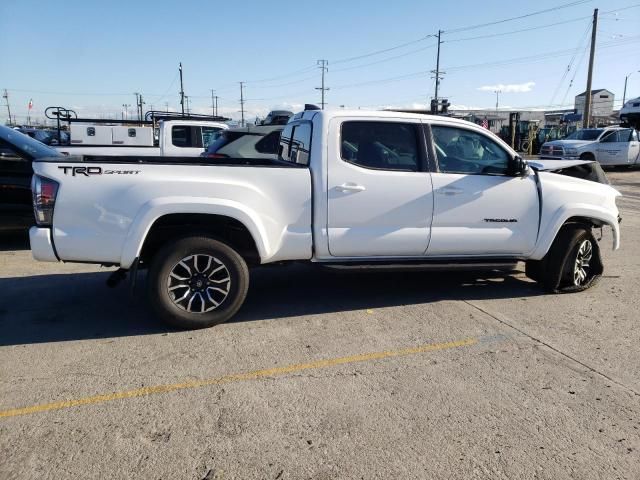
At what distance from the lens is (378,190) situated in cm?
476

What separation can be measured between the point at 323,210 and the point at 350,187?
0.32 metres

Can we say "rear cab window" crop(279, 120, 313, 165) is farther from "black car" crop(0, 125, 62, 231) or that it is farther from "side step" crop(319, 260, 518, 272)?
"black car" crop(0, 125, 62, 231)

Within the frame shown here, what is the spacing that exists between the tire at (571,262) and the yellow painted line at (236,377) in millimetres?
1757

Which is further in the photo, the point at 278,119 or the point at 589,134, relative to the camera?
the point at 589,134

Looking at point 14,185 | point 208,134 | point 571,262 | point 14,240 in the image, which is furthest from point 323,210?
point 208,134

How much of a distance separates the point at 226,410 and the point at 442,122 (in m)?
3.42

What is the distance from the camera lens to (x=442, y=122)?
5.14 meters

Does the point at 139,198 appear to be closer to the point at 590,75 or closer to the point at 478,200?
the point at 478,200

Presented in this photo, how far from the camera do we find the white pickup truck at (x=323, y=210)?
4.14m

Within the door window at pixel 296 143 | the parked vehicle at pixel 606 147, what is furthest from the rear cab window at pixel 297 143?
the parked vehicle at pixel 606 147

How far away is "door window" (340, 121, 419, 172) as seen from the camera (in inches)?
189

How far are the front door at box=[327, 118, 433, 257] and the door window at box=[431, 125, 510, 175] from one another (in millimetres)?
229

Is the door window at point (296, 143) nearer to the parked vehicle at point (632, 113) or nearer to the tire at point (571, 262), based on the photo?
the tire at point (571, 262)

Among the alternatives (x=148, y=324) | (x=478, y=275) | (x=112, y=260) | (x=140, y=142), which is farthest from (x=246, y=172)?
(x=140, y=142)
